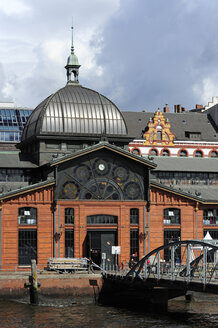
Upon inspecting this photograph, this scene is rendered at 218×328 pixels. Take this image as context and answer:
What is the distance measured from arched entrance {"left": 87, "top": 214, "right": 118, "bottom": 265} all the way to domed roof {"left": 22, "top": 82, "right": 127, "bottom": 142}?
467 inches

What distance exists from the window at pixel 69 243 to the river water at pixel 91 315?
37.5ft

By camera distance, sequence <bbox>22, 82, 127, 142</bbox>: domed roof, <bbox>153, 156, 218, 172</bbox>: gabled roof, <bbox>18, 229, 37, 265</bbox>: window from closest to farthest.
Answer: <bbox>18, 229, 37, 265</bbox>: window, <bbox>22, 82, 127, 142</bbox>: domed roof, <bbox>153, 156, 218, 172</bbox>: gabled roof

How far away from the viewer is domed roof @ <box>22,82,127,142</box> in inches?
3772

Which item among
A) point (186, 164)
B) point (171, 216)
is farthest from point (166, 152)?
point (171, 216)

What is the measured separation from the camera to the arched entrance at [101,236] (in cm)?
8800

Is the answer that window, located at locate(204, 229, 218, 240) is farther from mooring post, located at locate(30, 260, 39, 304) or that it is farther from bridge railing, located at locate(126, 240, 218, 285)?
mooring post, located at locate(30, 260, 39, 304)

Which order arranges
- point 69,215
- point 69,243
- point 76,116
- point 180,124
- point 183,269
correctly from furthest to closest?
1. point 180,124
2. point 76,116
3. point 69,215
4. point 69,243
5. point 183,269

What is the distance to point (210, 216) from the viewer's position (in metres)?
94.8

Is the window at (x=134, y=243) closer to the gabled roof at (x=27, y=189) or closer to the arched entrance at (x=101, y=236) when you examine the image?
the arched entrance at (x=101, y=236)

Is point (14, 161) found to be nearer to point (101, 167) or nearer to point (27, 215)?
point (27, 215)

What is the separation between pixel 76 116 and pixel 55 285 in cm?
2763

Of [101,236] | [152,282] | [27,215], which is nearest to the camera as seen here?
[152,282]

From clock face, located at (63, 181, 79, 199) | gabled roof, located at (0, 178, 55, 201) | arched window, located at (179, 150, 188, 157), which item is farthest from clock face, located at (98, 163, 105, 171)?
arched window, located at (179, 150, 188, 157)

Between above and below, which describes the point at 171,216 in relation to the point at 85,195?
below
